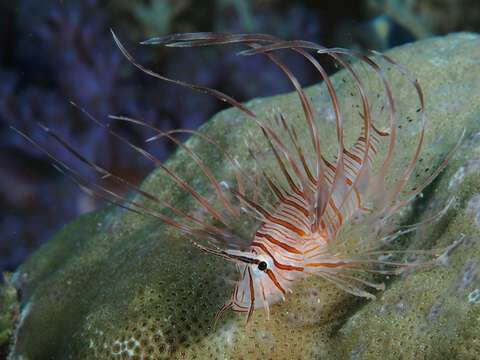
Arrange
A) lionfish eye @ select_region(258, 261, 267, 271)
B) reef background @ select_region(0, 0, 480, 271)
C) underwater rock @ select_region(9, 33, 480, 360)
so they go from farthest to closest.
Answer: reef background @ select_region(0, 0, 480, 271)
underwater rock @ select_region(9, 33, 480, 360)
lionfish eye @ select_region(258, 261, 267, 271)

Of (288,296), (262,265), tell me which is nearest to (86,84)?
(288,296)

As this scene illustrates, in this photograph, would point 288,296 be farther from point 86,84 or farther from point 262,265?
point 86,84

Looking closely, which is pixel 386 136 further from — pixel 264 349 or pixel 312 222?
pixel 264 349

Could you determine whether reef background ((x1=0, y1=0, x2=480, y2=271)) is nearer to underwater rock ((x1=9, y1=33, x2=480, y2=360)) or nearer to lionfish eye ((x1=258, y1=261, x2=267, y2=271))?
underwater rock ((x1=9, y1=33, x2=480, y2=360))

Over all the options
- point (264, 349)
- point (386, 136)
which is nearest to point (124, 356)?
point (264, 349)

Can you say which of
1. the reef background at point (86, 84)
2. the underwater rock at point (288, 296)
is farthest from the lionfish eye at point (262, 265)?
the reef background at point (86, 84)

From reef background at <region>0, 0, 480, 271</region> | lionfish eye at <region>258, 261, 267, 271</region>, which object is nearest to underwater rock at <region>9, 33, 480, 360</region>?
lionfish eye at <region>258, 261, 267, 271</region>

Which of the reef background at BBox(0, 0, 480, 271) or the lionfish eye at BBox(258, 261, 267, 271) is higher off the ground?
the lionfish eye at BBox(258, 261, 267, 271)
